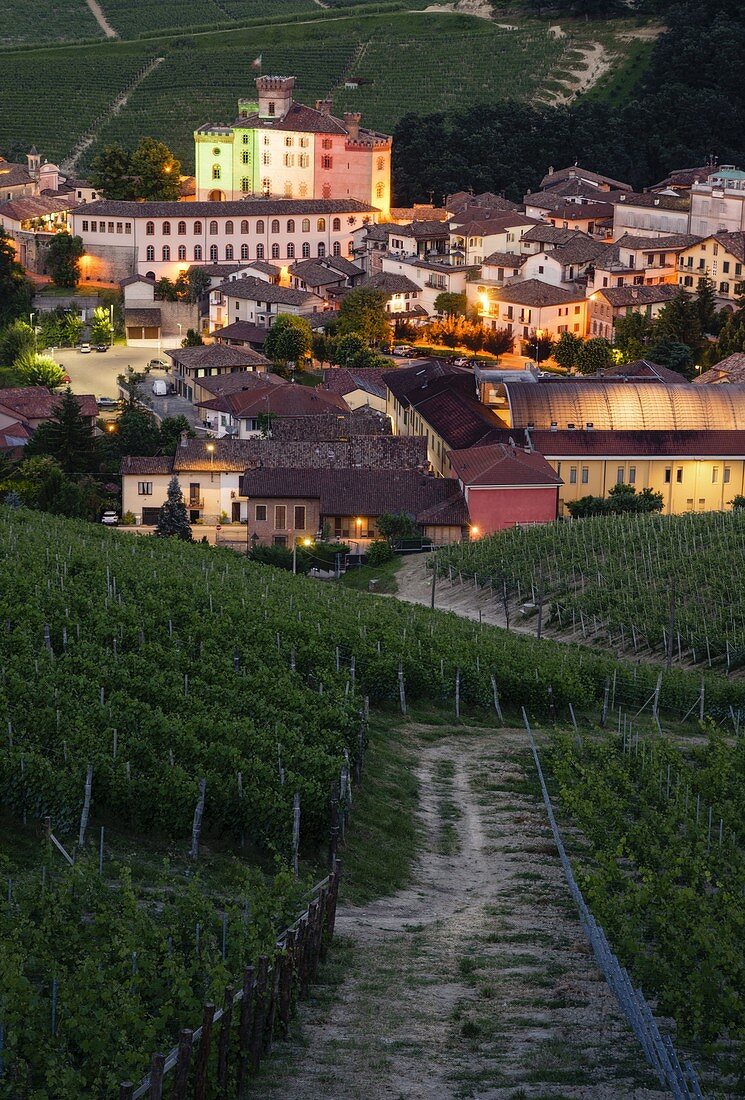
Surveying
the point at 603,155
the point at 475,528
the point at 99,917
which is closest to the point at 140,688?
the point at 99,917

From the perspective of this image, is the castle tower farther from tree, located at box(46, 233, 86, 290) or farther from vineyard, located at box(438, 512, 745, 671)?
vineyard, located at box(438, 512, 745, 671)

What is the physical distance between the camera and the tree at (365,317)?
198ft

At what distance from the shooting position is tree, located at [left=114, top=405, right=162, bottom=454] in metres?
47.3

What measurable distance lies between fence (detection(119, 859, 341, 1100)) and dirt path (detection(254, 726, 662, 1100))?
0.21 m

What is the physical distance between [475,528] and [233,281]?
26.6 metres

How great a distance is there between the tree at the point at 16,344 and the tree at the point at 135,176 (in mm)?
15298

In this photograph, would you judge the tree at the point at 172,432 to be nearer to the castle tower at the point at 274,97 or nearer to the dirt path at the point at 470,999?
the dirt path at the point at 470,999

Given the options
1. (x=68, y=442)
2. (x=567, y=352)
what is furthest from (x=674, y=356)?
(x=68, y=442)

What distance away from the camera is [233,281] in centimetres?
6481

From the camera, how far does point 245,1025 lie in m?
12.5

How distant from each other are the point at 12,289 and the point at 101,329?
5788 millimetres

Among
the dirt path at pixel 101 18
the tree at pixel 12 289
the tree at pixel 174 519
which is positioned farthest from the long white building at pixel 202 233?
the dirt path at pixel 101 18

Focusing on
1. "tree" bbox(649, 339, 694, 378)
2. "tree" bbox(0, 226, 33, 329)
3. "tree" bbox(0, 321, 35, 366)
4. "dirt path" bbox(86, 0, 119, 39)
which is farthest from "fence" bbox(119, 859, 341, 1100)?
"dirt path" bbox(86, 0, 119, 39)

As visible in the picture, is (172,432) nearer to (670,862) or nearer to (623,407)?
(623,407)
